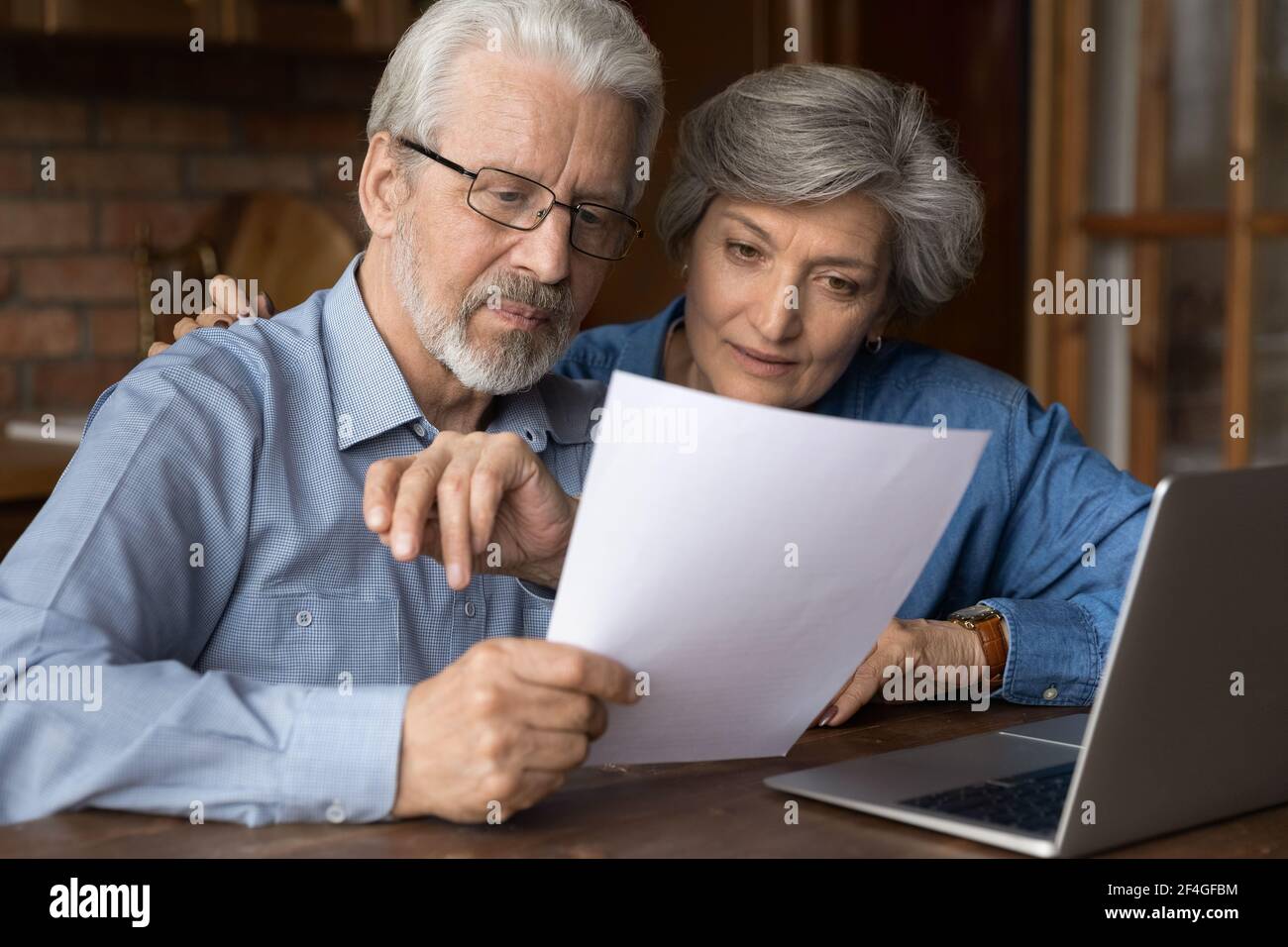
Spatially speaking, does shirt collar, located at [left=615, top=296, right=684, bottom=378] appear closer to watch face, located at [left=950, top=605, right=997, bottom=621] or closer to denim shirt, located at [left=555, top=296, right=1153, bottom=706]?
denim shirt, located at [left=555, top=296, right=1153, bottom=706]

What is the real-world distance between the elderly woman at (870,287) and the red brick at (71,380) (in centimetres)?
176

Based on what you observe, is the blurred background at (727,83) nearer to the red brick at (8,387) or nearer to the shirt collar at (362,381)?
the red brick at (8,387)

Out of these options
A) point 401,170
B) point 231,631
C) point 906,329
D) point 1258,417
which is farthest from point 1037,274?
point 231,631

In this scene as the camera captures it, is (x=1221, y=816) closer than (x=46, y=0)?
Yes

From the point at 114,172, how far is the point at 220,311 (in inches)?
69.4

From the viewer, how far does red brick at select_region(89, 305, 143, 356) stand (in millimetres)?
3088

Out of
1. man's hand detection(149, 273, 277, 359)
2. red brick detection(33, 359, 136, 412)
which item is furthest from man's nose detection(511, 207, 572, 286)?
red brick detection(33, 359, 136, 412)

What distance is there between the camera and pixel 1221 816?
944 mm

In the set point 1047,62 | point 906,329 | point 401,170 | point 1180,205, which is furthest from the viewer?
point 1047,62

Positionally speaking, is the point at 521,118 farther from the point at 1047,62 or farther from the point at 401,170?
the point at 1047,62

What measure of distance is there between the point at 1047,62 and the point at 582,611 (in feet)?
8.11

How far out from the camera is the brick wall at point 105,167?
2.97 metres
